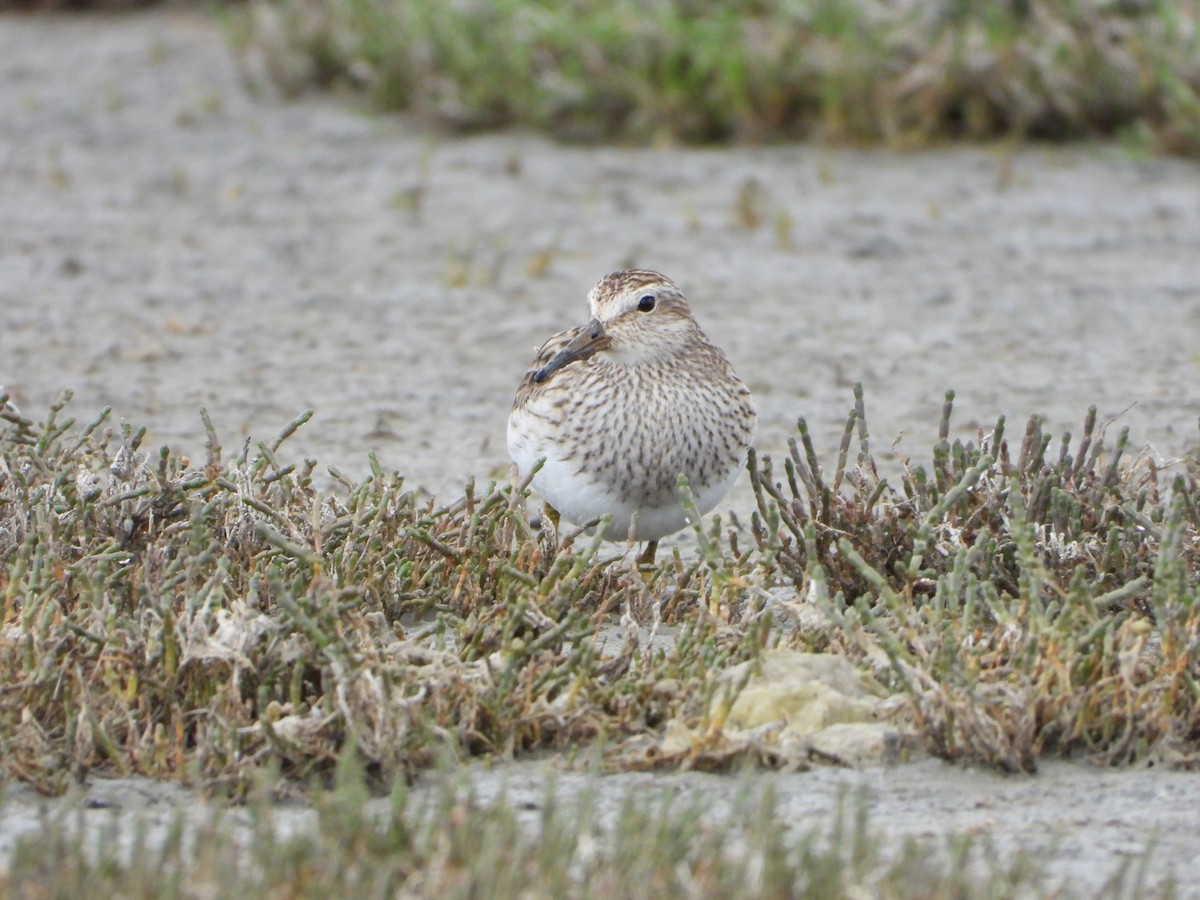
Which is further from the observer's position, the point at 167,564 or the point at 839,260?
the point at 839,260

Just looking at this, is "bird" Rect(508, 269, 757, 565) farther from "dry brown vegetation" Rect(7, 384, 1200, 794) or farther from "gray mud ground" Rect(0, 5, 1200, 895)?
"gray mud ground" Rect(0, 5, 1200, 895)

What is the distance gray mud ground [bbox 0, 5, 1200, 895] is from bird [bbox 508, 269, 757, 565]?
1.00m

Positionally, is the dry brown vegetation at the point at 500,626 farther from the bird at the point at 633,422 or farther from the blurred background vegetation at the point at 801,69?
the blurred background vegetation at the point at 801,69

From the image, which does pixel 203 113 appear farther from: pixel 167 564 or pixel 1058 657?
pixel 1058 657

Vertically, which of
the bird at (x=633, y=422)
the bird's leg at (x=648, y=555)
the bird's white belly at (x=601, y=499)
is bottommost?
the bird's leg at (x=648, y=555)

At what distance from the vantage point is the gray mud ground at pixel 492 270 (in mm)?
7348

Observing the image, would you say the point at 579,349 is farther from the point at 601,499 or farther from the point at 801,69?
the point at 801,69

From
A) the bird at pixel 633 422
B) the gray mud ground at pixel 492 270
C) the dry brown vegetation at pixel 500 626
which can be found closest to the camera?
the dry brown vegetation at pixel 500 626

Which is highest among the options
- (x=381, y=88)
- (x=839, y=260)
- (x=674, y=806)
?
(x=381, y=88)

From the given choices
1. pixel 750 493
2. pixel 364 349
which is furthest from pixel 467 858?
pixel 364 349

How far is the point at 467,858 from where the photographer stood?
327 cm

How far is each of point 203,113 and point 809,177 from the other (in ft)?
12.8

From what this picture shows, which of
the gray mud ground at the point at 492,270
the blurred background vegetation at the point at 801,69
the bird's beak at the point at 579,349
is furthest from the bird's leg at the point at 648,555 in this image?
the blurred background vegetation at the point at 801,69

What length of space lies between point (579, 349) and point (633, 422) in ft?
0.96
